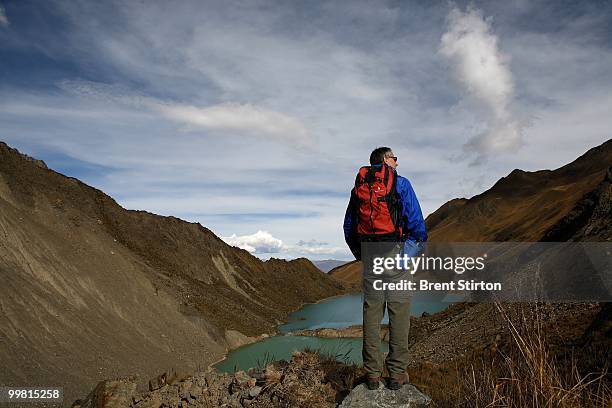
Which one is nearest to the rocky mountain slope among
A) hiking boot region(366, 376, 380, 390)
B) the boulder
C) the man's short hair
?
the boulder

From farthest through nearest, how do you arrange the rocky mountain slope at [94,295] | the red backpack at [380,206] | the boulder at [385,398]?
1. the rocky mountain slope at [94,295]
2. the red backpack at [380,206]
3. the boulder at [385,398]

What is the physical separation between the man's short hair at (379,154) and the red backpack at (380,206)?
20cm

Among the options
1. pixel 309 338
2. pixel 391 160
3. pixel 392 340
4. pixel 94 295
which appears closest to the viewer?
pixel 392 340

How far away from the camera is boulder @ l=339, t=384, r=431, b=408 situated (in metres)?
4.74

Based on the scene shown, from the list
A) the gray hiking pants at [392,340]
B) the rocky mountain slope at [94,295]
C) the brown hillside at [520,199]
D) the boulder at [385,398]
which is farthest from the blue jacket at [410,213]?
the brown hillside at [520,199]

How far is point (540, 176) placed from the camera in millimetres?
148000

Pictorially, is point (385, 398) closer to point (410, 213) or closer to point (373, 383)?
point (373, 383)

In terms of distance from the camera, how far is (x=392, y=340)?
499 centimetres

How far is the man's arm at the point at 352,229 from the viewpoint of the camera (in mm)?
5184

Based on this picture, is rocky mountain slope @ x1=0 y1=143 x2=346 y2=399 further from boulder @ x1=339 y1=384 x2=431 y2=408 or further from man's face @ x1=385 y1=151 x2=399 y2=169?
man's face @ x1=385 y1=151 x2=399 y2=169

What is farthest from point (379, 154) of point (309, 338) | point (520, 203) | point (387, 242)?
point (520, 203)

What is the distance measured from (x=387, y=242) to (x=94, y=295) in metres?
28.1

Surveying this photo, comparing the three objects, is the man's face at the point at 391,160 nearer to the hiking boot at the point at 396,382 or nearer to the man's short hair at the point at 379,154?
the man's short hair at the point at 379,154

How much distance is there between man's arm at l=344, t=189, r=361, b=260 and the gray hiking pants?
0.61 m
